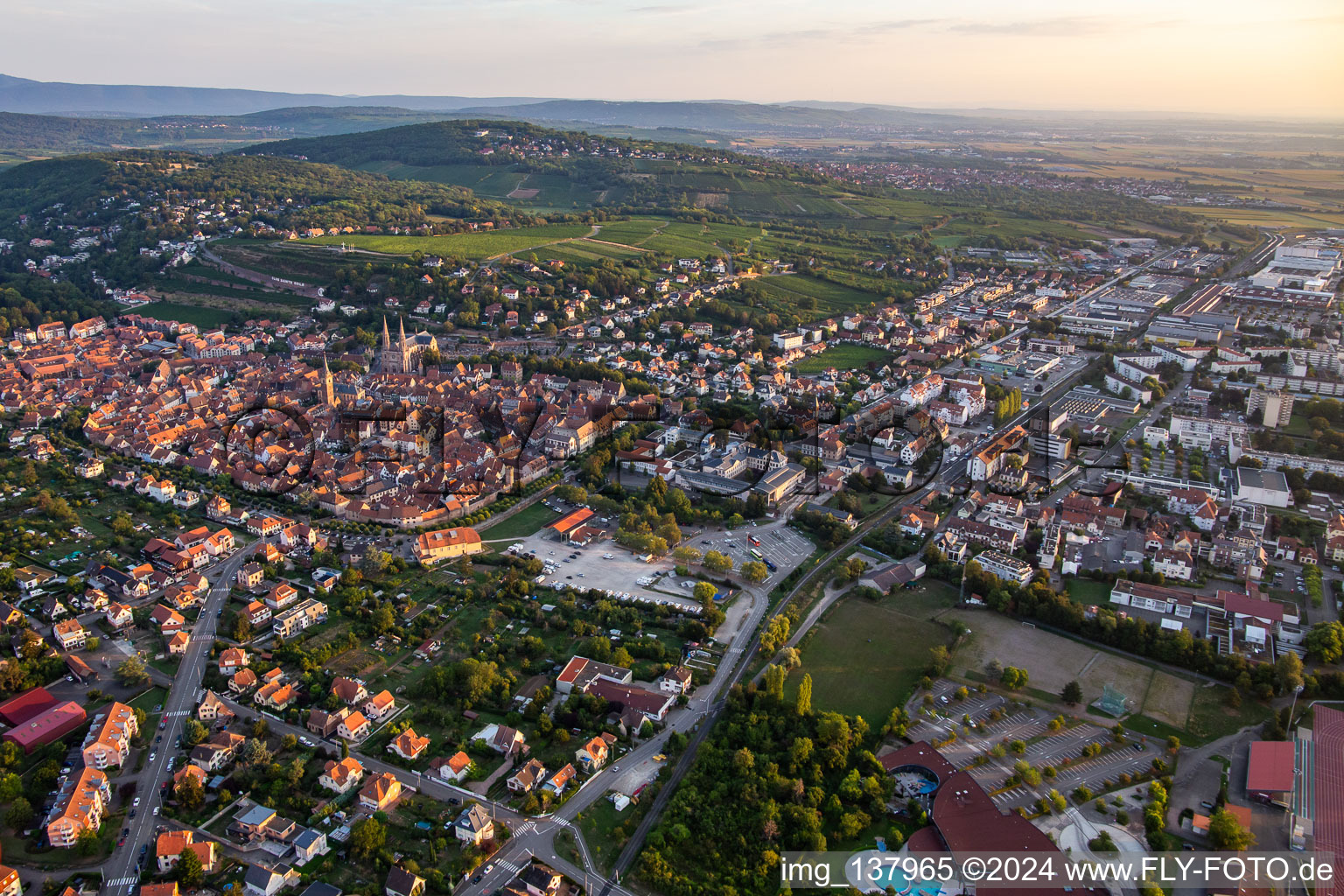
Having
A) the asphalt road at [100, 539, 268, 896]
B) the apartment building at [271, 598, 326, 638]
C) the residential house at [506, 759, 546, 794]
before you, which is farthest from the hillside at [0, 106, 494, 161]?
the residential house at [506, 759, 546, 794]

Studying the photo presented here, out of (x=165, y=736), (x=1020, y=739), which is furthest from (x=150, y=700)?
(x=1020, y=739)

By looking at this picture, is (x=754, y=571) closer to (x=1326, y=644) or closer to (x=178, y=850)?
(x=1326, y=644)

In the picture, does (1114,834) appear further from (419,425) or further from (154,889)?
(419,425)

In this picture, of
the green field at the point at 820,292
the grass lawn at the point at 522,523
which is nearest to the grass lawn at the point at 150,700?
the grass lawn at the point at 522,523

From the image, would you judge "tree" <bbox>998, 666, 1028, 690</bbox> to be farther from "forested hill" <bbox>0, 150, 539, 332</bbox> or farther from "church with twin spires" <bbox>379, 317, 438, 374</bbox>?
"forested hill" <bbox>0, 150, 539, 332</bbox>

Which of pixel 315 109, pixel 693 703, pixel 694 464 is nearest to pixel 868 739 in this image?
pixel 693 703
